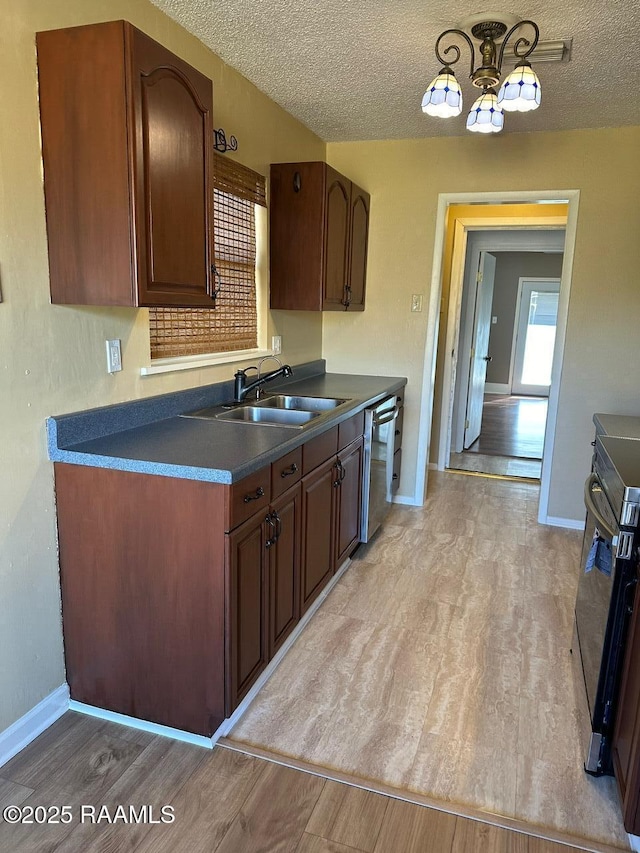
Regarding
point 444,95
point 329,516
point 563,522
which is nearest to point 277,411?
point 329,516

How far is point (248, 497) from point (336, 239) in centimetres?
207

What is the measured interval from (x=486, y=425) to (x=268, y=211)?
193 inches

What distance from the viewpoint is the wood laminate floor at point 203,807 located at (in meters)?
1.53

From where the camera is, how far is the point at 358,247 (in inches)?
151

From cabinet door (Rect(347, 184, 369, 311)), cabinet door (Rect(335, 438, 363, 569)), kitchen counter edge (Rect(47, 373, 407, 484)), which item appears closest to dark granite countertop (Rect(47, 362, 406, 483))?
kitchen counter edge (Rect(47, 373, 407, 484))

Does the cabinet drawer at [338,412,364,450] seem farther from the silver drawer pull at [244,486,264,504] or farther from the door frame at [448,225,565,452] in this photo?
the door frame at [448,225,565,452]

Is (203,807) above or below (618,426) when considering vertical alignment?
below

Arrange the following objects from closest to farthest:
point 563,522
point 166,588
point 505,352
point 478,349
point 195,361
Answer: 1. point 166,588
2. point 195,361
3. point 563,522
4. point 478,349
5. point 505,352

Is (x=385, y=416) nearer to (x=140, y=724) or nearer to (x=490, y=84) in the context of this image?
(x=490, y=84)

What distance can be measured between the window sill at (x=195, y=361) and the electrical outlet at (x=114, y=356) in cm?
14

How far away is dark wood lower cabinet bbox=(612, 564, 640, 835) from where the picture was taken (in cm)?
151

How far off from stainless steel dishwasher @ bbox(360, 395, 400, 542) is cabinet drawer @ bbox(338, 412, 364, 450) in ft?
0.21

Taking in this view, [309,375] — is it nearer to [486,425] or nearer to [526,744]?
[526,744]

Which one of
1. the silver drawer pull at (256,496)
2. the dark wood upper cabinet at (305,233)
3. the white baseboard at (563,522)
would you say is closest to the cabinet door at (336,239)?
the dark wood upper cabinet at (305,233)
